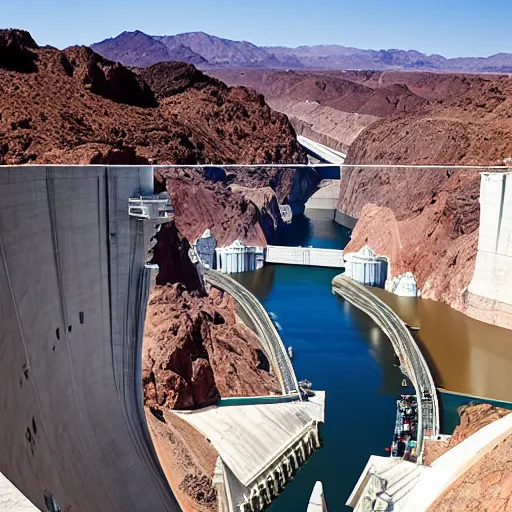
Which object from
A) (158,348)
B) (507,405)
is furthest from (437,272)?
(158,348)

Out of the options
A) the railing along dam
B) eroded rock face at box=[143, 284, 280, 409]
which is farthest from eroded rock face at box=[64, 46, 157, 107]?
the railing along dam

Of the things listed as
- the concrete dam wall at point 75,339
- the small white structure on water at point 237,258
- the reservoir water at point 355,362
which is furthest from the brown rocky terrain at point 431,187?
the concrete dam wall at point 75,339

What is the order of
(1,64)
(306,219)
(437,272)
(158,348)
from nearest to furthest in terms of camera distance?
(158,348) → (1,64) → (437,272) → (306,219)

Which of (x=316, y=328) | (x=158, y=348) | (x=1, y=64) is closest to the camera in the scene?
(x=158, y=348)

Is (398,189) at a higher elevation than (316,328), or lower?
higher

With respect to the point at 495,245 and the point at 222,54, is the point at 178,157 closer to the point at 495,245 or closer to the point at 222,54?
the point at 495,245

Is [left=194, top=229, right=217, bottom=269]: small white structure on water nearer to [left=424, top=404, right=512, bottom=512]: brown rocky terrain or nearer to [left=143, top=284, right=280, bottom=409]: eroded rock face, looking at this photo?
[left=143, top=284, right=280, bottom=409]: eroded rock face

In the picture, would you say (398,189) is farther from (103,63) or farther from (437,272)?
(103,63)
